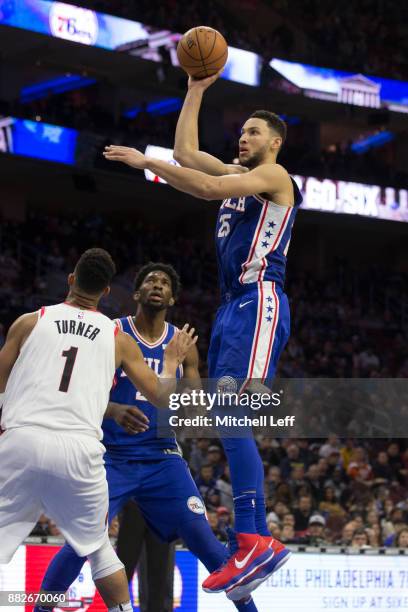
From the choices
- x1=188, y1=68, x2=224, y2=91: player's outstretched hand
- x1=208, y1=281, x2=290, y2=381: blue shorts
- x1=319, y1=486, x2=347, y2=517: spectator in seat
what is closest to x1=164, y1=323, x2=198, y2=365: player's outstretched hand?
x1=208, y1=281, x2=290, y2=381: blue shorts

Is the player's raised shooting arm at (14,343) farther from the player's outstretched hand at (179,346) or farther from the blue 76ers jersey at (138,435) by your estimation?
the blue 76ers jersey at (138,435)

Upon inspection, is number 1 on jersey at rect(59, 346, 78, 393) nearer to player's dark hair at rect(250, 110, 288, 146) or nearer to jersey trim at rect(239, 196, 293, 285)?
jersey trim at rect(239, 196, 293, 285)

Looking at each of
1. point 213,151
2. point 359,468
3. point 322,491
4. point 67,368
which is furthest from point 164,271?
point 213,151

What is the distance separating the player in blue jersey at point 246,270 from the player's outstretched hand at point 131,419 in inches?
28.9

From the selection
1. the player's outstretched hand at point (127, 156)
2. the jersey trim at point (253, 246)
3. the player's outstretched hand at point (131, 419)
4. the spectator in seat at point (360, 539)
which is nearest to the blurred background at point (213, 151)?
the spectator in seat at point (360, 539)

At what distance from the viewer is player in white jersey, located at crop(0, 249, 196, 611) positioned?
6.00m

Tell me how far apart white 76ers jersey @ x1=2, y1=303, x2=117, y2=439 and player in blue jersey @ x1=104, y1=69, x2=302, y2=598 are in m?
0.84

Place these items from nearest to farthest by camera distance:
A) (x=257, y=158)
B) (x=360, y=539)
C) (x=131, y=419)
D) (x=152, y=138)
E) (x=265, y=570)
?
1. (x=265, y=570)
2. (x=257, y=158)
3. (x=131, y=419)
4. (x=360, y=539)
5. (x=152, y=138)

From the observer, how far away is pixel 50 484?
236 inches

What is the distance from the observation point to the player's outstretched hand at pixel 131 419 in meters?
7.16

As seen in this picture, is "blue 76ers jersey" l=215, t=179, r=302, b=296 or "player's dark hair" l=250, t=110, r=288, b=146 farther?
"player's dark hair" l=250, t=110, r=288, b=146

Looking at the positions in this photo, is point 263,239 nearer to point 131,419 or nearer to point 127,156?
point 127,156

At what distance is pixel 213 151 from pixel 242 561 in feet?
76.1

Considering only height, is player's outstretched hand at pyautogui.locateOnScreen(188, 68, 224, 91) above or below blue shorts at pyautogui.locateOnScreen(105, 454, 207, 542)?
above
